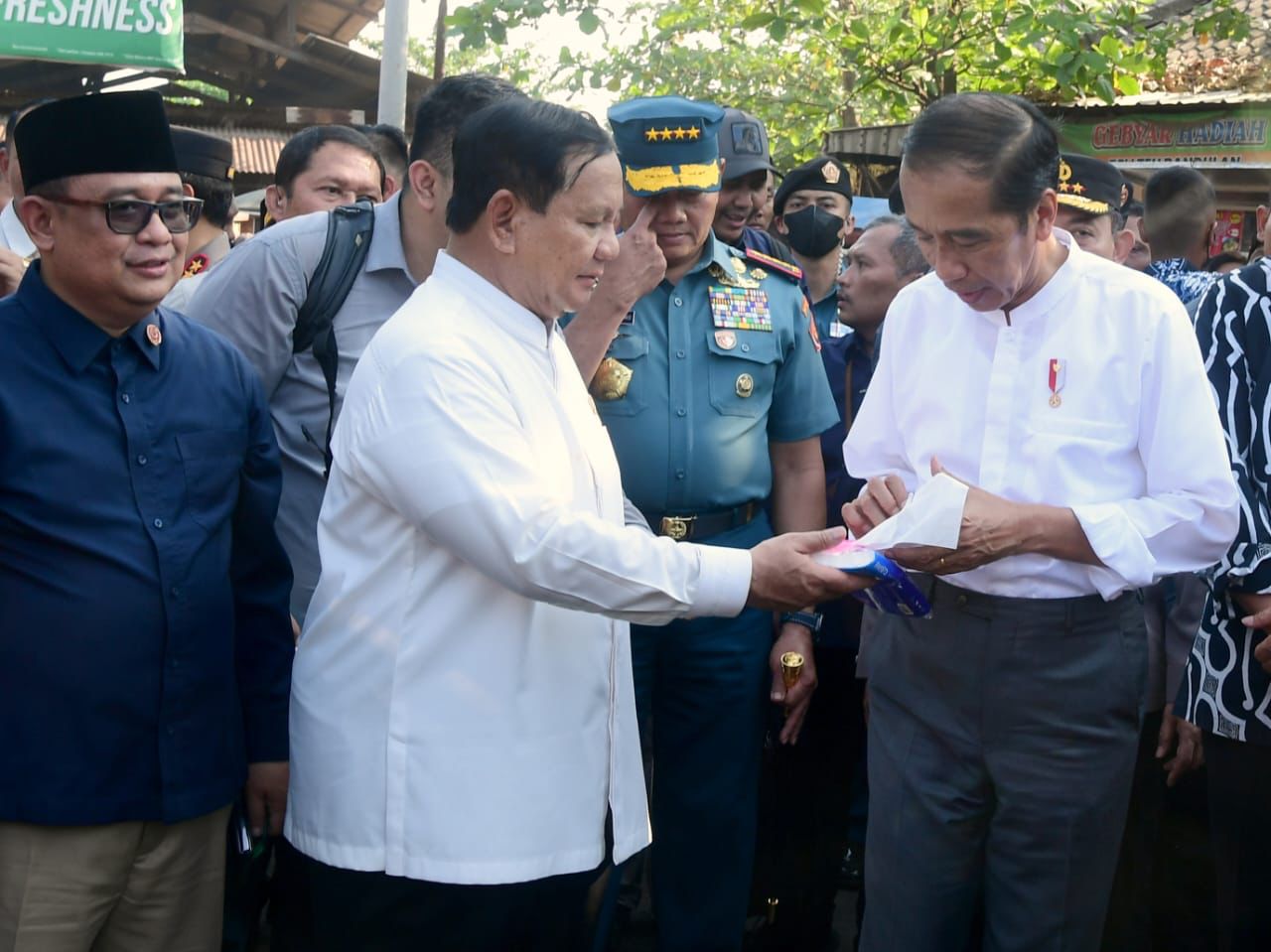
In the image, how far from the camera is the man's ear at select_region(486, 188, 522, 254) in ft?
7.23

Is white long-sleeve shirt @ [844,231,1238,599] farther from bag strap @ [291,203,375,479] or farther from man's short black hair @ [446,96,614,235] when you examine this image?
bag strap @ [291,203,375,479]

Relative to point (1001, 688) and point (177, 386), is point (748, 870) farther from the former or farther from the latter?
point (177, 386)

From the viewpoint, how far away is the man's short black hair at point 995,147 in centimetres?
247

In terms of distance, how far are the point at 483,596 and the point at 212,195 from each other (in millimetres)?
3207

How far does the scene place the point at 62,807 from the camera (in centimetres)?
220

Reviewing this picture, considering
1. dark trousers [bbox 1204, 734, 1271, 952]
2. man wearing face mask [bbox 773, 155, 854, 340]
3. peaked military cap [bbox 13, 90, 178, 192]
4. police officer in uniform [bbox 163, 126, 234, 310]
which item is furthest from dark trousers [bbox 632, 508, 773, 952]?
police officer in uniform [bbox 163, 126, 234, 310]

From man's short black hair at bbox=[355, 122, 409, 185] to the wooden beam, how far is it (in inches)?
263

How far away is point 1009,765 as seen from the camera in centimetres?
257

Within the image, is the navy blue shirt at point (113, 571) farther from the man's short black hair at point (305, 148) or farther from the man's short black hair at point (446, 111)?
the man's short black hair at point (305, 148)

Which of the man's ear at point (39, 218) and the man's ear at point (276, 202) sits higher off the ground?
the man's ear at point (276, 202)

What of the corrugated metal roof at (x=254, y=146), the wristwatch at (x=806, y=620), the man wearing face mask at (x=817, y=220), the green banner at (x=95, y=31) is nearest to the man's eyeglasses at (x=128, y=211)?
the wristwatch at (x=806, y=620)

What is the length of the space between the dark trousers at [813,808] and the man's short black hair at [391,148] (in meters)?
2.71

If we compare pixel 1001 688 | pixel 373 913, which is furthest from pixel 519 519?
pixel 1001 688

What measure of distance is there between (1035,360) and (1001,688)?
0.64 m
